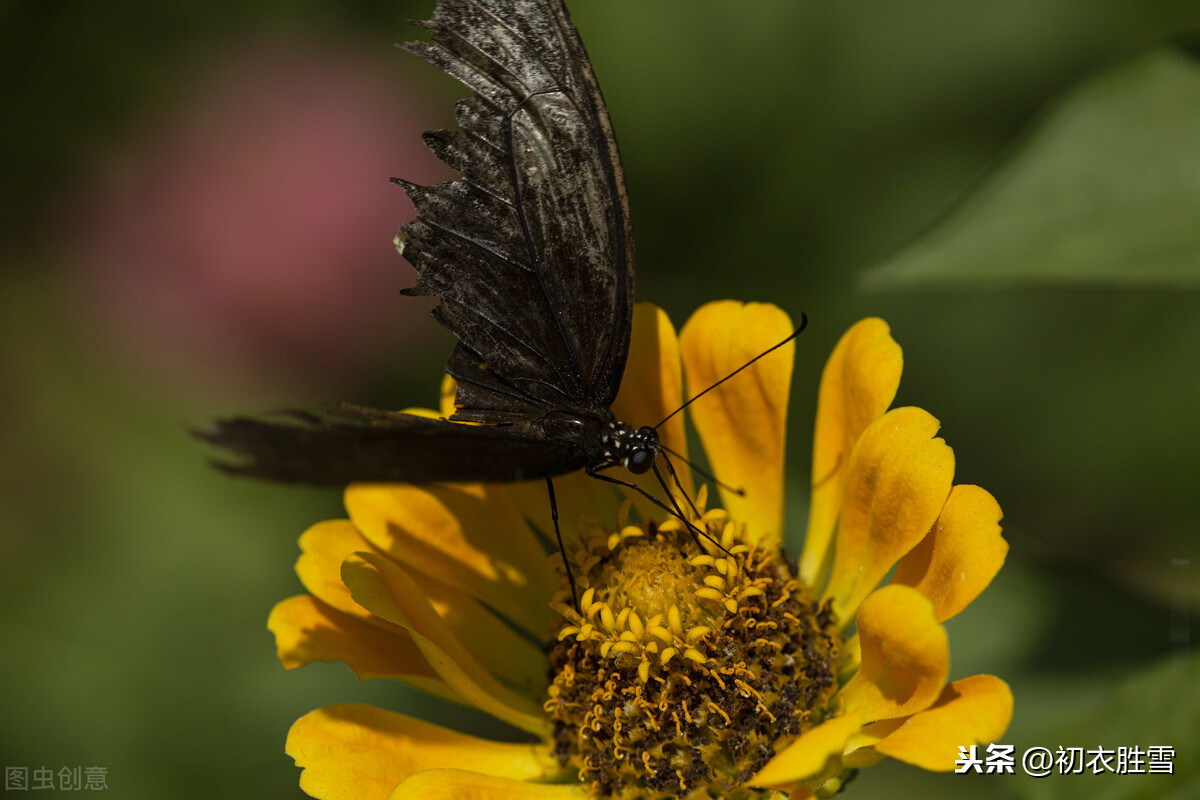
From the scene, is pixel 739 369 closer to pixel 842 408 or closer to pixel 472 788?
pixel 842 408

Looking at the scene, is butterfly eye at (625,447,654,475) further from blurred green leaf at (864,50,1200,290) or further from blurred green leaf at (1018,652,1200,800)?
blurred green leaf at (1018,652,1200,800)

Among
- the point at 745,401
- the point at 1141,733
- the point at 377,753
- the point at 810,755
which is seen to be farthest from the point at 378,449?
the point at 1141,733

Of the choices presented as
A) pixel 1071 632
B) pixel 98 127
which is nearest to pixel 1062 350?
pixel 1071 632

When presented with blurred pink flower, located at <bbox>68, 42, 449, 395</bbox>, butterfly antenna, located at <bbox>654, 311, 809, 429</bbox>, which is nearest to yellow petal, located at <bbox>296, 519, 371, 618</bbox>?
butterfly antenna, located at <bbox>654, 311, 809, 429</bbox>

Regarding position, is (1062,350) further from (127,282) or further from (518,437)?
(127,282)

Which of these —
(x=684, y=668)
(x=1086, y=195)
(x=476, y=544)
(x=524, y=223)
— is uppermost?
(x=524, y=223)
